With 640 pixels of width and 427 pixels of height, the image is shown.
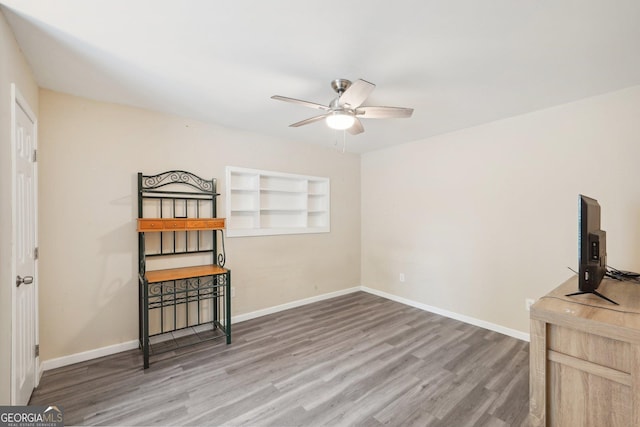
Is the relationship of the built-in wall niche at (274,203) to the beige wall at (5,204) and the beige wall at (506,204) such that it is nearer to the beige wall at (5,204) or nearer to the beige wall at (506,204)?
the beige wall at (506,204)

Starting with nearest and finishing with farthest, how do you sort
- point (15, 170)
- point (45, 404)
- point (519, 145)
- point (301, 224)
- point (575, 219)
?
1. point (15, 170)
2. point (45, 404)
3. point (575, 219)
4. point (519, 145)
5. point (301, 224)

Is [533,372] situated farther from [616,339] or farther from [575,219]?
[575,219]

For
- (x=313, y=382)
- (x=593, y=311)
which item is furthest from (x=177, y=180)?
(x=593, y=311)

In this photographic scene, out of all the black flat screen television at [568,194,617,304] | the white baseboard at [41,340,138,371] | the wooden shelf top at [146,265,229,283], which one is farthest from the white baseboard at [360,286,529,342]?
the white baseboard at [41,340,138,371]

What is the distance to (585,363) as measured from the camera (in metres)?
1.44

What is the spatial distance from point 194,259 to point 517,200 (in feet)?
12.3

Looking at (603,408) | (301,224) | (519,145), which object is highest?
(519,145)

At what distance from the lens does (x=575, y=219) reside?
267 centimetres

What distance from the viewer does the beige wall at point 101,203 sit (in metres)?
2.46

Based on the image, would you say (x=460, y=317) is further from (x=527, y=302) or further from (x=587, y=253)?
(x=587, y=253)

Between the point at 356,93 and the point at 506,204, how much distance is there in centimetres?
235

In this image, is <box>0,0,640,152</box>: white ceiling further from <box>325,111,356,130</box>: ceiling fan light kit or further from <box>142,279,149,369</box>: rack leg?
<box>142,279,149,369</box>: rack leg

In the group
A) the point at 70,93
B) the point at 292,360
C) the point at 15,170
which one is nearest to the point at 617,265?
the point at 292,360

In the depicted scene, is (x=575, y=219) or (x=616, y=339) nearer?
(x=616, y=339)
